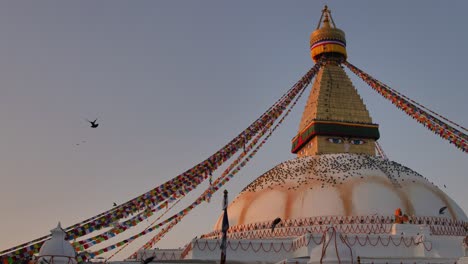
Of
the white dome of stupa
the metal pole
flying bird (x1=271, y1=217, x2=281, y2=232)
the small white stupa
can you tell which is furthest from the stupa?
the small white stupa

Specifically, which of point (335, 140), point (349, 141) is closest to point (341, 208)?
point (335, 140)

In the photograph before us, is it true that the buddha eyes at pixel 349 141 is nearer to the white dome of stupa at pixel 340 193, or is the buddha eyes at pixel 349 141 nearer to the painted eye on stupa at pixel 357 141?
the painted eye on stupa at pixel 357 141

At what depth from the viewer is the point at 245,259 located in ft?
61.9

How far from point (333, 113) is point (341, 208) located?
7836 millimetres

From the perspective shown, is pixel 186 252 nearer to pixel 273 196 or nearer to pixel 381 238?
pixel 273 196

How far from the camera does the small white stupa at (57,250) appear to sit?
48.6ft

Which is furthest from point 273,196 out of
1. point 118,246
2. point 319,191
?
point 118,246

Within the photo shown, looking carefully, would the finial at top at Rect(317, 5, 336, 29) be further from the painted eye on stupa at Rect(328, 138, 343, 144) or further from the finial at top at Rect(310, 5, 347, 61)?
the painted eye on stupa at Rect(328, 138, 343, 144)

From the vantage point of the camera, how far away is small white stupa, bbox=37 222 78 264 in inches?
584

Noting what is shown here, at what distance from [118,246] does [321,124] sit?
1330cm

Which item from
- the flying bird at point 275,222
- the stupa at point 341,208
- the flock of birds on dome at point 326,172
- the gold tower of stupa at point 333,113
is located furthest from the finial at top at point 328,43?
the flying bird at point 275,222

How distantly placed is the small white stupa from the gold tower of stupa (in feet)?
49.0

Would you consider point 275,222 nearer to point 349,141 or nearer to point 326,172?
point 326,172

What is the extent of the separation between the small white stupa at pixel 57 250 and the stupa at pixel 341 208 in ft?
15.1
